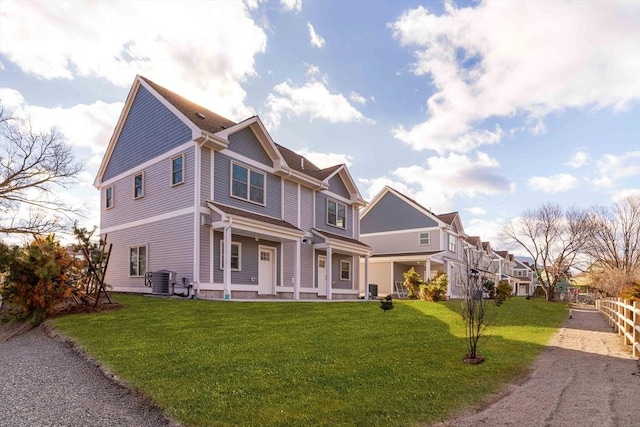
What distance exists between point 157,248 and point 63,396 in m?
11.4

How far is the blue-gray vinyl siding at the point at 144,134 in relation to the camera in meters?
16.3

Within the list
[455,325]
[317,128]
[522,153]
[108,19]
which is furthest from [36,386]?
[522,153]

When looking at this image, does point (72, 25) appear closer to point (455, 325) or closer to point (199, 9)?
point (199, 9)

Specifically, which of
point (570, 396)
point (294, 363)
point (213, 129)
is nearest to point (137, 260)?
point (213, 129)

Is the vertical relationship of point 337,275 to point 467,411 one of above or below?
above

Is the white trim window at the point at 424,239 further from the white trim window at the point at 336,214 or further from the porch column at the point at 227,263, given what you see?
the porch column at the point at 227,263

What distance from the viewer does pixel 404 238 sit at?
3300 cm

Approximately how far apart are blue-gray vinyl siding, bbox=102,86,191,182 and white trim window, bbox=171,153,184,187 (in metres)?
0.58

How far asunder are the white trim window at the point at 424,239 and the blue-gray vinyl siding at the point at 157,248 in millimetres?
21747

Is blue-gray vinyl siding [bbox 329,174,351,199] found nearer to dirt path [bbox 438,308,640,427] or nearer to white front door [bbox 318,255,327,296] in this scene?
white front door [bbox 318,255,327,296]

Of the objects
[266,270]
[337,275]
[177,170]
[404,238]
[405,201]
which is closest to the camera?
[177,170]

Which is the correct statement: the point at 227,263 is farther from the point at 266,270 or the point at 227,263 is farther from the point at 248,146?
the point at 248,146

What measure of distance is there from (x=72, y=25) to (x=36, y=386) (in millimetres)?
11326

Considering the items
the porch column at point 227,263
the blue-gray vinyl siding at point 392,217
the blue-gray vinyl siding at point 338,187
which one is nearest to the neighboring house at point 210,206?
the porch column at point 227,263
